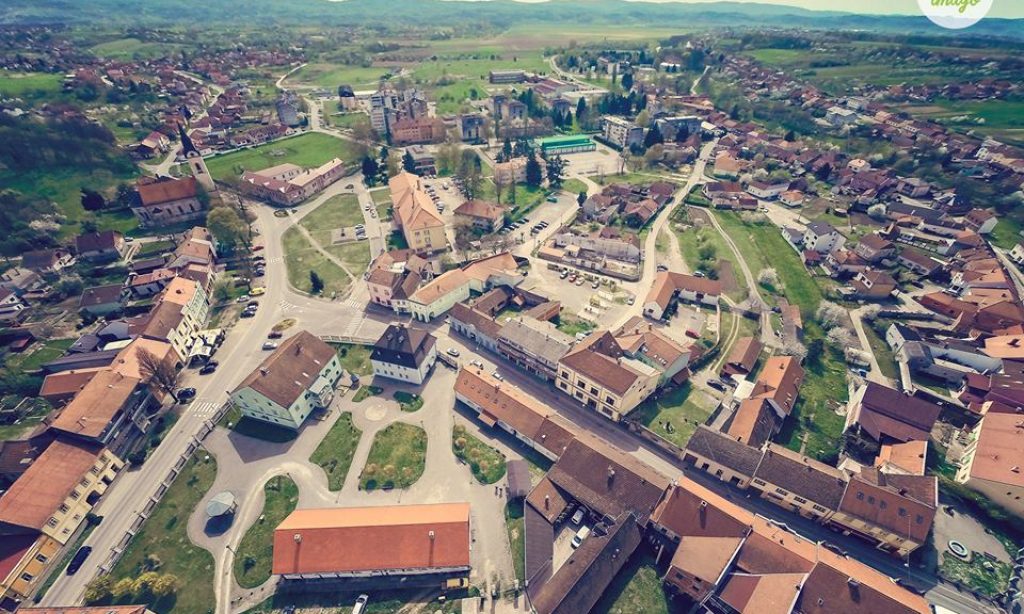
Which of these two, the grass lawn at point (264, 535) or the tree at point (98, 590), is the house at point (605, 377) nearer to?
the grass lawn at point (264, 535)

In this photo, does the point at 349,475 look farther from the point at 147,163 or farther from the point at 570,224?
the point at 147,163

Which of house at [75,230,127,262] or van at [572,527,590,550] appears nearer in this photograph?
van at [572,527,590,550]

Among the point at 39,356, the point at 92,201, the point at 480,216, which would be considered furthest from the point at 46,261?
the point at 480,216

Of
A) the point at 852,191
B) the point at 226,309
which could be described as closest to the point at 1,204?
the point at 226,309

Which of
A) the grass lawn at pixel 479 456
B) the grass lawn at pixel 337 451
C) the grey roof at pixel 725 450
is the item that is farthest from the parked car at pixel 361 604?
the grey roof at pixel 725 450

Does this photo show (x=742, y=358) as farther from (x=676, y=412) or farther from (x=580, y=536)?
(x=580, y=536)

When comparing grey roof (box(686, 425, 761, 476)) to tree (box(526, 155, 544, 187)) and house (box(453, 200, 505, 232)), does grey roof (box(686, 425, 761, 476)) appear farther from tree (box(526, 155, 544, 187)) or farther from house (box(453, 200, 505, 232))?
tree (box(526, 155, 544, 187))

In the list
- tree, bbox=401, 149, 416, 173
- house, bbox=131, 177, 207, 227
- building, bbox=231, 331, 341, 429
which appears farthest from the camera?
tree, bbox=401, 149, 416, 173

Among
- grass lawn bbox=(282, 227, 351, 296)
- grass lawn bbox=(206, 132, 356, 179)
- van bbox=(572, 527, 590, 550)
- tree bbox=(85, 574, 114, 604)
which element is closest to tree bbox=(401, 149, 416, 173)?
grass lawn bbox=(206, 132, 356, 179)
